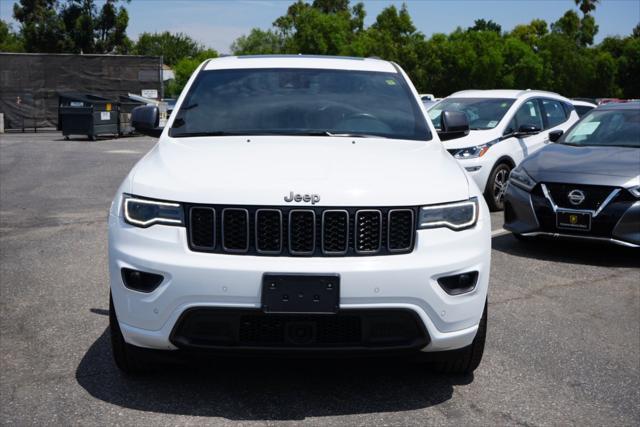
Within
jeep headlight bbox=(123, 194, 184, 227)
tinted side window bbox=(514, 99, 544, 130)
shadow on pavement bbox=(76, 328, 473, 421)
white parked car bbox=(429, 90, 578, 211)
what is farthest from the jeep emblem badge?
tinted side window bbox=(514, 99, 544, 130)

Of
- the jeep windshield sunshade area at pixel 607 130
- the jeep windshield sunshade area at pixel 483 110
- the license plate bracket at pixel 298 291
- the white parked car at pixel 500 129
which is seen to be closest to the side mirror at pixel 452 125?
the license plate bracket at pixel 298 291

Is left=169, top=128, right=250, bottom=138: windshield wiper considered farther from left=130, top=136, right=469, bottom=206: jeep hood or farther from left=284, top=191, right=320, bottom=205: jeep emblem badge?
left=284, top=191, right=320, bottom=205: jeep emblem badge

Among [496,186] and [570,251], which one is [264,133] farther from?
[496,186]

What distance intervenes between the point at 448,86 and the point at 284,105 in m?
71.5

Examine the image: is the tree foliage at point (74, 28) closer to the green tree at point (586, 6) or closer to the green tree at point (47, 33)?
the green tree at point (47, 33)

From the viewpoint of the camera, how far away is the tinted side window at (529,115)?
12.2m

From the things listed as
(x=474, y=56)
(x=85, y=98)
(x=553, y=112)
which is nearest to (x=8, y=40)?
(x=474, y=56)

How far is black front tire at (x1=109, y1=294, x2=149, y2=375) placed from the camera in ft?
A: 13.5

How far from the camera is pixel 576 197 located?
7.89m

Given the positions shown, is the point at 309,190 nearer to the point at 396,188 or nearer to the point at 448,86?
→ the point at 396,188

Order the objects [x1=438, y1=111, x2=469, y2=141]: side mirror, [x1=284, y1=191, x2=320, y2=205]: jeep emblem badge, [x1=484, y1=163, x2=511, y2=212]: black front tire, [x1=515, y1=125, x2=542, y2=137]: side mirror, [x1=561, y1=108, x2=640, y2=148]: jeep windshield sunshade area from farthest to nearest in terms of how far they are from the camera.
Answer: [x1=515, y1=125, x2=542, y2=137]: side mirror, [x1=484, y1=163, x2=511, y2=212]: black front tire, [x1=561, y1=108, x2=640, y2=148]: jeep windshield sunshade area, [x1=438, y1=111, x2=469, y2=141]: side mirror, [x1=284, y1=191, x2=320, y2=205]: jeep emblem badge

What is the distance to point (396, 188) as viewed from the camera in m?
3.87

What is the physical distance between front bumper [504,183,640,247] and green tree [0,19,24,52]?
87.4 metres

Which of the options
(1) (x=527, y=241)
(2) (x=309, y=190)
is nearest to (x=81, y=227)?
(1) (x=527, y=241)
